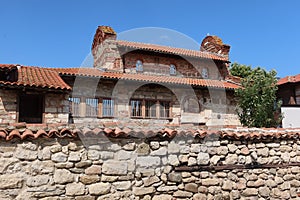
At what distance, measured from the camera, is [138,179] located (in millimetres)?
3893

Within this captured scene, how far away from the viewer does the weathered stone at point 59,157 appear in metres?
3.51

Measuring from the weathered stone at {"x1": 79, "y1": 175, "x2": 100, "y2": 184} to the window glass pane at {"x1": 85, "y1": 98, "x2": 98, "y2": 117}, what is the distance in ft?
23.4

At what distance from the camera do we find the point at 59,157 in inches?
139

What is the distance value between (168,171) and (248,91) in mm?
8457

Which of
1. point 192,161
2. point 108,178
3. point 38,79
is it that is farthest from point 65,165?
point 38,79

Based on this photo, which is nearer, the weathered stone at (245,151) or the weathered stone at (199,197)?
the weathered stone at (199,197)

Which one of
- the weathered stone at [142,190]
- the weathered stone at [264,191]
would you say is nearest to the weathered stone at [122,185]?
the weathered stone at [142,190]

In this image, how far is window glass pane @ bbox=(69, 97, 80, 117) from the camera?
1007 cm

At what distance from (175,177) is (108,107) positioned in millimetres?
7316

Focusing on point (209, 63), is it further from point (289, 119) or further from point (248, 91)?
point (289, 119)

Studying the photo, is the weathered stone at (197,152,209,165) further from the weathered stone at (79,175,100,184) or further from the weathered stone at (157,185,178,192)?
the weathered stone at (79,175,100,184)

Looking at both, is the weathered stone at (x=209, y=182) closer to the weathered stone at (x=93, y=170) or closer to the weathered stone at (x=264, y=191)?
the weathered stone at (x=264, y=191)

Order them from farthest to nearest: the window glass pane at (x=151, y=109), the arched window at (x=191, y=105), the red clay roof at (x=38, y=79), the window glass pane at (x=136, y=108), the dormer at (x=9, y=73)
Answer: the arched window at (x=191, y=105), the window glass pane at (x=151, y=109), the window glass pane at (x=136, y=108), the dormer at (x=9, y=73), the red clay roof at (x=38, y=79)

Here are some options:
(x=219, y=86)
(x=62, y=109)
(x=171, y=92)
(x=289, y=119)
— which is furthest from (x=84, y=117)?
(x=289, y=119)
